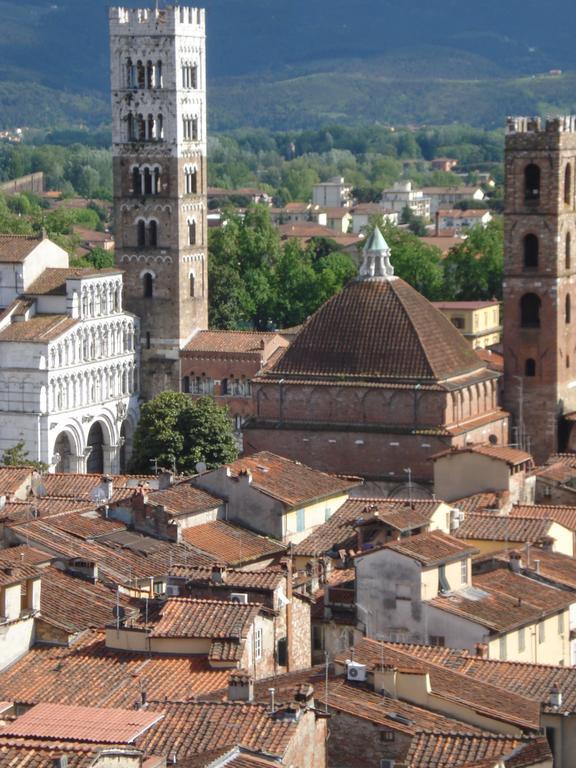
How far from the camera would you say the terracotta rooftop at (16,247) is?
88.6 metres

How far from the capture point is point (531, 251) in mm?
71812

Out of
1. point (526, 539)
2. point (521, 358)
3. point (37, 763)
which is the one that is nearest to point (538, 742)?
point (37, 763)

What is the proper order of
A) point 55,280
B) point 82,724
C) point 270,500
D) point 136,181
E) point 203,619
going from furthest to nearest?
point 136,181 < point 55,280 < point 270,500 < point 203,619 < point 82,724

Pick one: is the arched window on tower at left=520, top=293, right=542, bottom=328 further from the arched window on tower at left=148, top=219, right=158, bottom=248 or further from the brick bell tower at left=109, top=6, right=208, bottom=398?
the arched window on tower at left=148, top=219, right=158, bottom=248

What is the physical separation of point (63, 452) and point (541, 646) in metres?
47.4

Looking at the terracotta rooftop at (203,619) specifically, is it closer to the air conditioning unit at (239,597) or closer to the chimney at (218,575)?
the air conditioning unit at (239,597)

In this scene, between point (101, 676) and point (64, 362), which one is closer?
point (101, 676)

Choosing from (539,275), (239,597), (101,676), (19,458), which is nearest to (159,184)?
(19,458)

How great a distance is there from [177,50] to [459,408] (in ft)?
106

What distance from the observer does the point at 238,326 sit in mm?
112250

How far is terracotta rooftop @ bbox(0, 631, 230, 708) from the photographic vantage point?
109 ft

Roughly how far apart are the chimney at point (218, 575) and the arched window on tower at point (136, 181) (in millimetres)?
54063

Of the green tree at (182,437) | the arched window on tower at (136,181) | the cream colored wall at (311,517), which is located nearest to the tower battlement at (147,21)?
the arched window on tower at (136,181)

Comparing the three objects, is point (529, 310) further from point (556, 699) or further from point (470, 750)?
point (470, 750)
